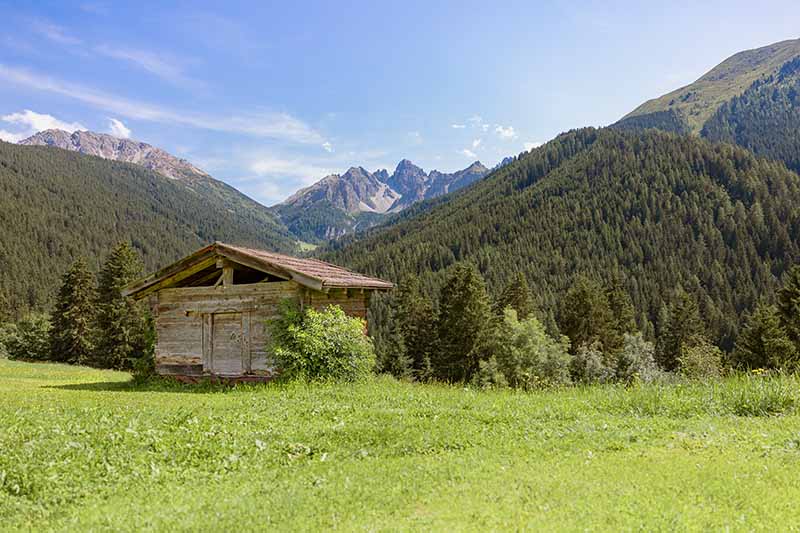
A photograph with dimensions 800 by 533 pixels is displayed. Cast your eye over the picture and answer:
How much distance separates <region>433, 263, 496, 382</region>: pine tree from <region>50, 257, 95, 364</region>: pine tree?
34495mm

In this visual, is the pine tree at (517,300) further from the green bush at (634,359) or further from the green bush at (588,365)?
the green bush at (634,359)

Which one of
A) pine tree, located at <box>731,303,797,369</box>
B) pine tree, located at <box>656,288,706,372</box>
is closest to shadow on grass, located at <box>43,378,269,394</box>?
pine tree, located at <box>731,303,797,369</box>

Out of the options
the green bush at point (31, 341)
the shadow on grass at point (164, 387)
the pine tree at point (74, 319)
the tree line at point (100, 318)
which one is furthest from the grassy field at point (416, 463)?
the green bush at point (31, 341)

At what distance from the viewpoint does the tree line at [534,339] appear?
150 ft

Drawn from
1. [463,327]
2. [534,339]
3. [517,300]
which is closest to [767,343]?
[534,339]

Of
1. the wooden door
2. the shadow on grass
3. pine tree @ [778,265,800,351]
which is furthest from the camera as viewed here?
pine tree @ [778,265,800,351]

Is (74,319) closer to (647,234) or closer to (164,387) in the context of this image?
(164,387)

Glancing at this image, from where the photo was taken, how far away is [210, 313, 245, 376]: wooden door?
53.9ft

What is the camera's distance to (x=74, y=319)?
161 feet

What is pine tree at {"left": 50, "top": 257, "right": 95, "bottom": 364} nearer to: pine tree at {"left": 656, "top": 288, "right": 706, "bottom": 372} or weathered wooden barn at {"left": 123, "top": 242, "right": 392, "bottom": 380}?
weathered wooden barn at {"left": 123, "top": 242, "right": 392, "bottom": 380}

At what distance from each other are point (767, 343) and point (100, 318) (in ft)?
196

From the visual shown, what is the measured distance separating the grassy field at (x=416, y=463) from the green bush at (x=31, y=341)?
185ft

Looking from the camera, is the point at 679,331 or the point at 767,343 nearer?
the point at 767,343

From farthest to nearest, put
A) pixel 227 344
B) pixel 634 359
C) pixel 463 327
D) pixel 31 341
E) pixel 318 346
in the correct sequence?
1. pixel 31 341
2. pixel 463 327
3. pixel 634 359
4. pixel 227 344
5. pixel 318 346
